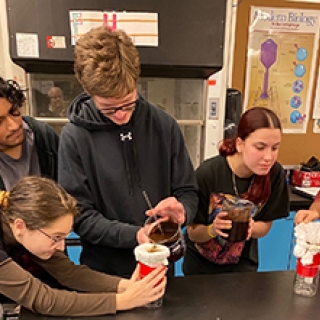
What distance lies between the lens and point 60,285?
1133mm

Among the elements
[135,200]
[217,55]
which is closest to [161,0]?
[217,55]

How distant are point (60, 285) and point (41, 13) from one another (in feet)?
4.45

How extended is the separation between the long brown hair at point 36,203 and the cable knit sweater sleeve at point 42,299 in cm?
13

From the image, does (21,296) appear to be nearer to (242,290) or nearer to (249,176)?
(242,290)

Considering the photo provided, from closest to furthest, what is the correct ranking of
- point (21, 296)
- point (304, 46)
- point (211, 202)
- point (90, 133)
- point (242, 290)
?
point (21, 296) → point (242, 290) → point (90, 133) → point (211, 202) → point (304, 46)

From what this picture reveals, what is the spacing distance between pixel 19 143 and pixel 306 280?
1.09m

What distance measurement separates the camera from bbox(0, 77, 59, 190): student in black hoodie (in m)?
1.25

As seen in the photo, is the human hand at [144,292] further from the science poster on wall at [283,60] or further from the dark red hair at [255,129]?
the science poster on wall at [283,60]

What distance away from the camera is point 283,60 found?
2.75 metres

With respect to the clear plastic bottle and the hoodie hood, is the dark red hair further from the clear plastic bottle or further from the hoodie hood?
the hoodie hood

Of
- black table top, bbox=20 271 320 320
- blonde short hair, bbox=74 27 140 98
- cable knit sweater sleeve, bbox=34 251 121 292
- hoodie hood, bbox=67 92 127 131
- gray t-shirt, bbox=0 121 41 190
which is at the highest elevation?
blonde short hair, bbox=74 27 140 98

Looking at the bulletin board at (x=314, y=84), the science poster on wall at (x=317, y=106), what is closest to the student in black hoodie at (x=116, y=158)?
the bulletin board at (x=314, y=84)

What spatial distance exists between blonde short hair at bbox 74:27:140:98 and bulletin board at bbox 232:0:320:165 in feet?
5.77

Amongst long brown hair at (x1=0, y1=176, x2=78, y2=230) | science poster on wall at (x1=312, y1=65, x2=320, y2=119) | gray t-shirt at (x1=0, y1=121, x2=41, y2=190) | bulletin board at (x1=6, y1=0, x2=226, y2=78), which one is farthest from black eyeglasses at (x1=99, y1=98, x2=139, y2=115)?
science poster on wall at (x1=312, y1=65, x2=320, y2=119)
